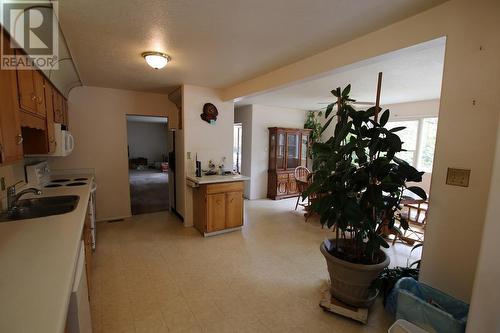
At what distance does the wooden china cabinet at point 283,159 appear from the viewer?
226 inches

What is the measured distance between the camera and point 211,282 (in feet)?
7.83

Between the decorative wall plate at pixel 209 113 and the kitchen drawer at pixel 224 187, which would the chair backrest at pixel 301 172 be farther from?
the decorative wall plate at pixel 209 113

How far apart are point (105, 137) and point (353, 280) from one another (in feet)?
13.7

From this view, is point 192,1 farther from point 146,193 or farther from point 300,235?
point 146,193

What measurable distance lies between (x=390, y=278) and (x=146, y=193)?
575cm

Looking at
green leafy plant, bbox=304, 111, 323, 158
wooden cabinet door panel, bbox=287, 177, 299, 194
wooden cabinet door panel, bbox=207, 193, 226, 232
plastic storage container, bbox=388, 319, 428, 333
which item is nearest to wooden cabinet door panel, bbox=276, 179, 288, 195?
wooden cabinet door panel, bbox=287, 177, 299, 194

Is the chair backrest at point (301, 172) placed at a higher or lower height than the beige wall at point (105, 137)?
lower

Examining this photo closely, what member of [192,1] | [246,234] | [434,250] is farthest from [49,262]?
[246,234]

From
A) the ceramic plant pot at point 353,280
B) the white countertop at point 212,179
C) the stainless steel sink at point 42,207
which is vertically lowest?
the ceramic plant pot at point 353,280

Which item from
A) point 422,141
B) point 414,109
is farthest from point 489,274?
point 414,109

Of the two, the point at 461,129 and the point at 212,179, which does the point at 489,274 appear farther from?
the point at 212,179

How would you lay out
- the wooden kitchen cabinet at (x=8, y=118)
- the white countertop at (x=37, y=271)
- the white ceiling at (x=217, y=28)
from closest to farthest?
the white countertop at (x=37, y=271) < the wooden kitchen cabinet at (x=8, y=118) < the white ceiling at (x=217, y=28)

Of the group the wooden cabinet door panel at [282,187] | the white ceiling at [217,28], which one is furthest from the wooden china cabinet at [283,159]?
the white ceiling at [217,28]

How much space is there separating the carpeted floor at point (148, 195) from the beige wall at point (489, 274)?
471cm
